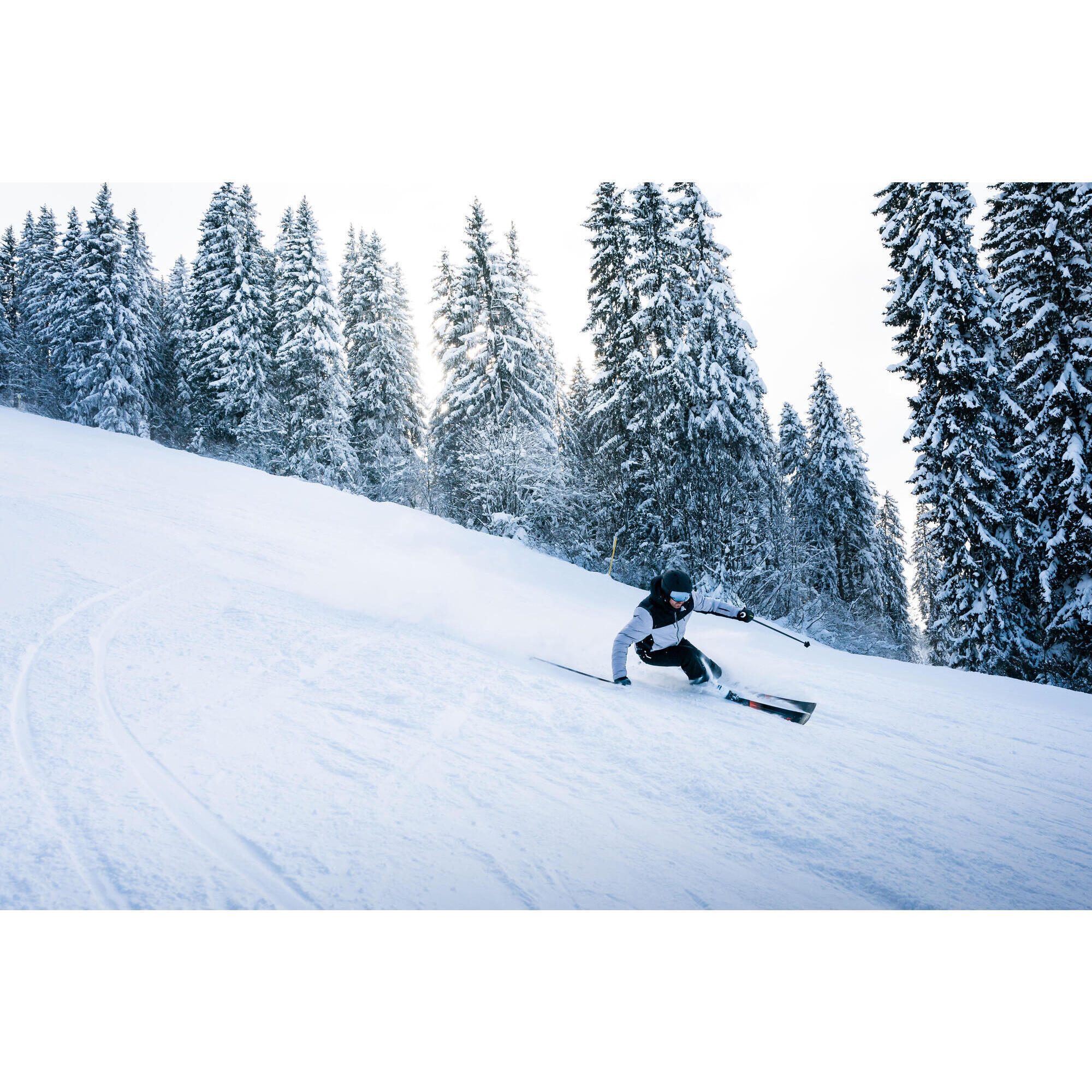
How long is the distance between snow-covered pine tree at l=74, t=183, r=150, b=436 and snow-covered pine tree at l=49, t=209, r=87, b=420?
0.17 meters

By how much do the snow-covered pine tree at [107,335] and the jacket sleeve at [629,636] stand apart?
1109 inches

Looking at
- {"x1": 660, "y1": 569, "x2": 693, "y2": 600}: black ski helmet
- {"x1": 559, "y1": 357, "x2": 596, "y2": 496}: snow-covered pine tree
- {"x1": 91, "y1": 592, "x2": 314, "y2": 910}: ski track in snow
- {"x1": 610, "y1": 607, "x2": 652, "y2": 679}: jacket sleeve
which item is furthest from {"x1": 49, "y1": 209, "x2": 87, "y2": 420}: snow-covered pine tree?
{"x1": 660, "y1": 569, "x2": 693, "y2": 600}: black ski helmet

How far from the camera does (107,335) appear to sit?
26500 mm

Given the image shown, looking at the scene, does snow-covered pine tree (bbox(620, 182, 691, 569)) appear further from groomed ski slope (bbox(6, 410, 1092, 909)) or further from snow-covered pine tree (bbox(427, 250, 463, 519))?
groomed ski slope (bbox(6, 410, 1092, 909))

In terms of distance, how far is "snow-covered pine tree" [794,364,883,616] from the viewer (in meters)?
23.8

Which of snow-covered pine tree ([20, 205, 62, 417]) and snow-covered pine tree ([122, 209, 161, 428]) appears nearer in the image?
snow-covered pine tree ([122, 209, 161, 428])

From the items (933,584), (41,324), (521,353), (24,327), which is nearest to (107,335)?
(41,324)

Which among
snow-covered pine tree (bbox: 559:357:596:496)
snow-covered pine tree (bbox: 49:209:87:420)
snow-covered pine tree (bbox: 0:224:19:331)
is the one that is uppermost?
snow-covered pine tree (bbox: 0:224:19:331)

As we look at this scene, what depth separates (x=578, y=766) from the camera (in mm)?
3887

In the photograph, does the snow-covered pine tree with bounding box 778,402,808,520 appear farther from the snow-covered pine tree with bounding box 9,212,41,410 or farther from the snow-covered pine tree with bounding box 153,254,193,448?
the snow-covered pine tree with bounding box 9,212,41,410

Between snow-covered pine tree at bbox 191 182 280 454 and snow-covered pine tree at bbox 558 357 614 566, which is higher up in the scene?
snow-covered pine tree at bbox 191 182 280 454

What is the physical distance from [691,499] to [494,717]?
13527 mm

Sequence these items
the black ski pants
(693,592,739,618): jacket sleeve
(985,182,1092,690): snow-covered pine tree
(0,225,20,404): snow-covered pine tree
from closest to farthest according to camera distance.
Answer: the black ski pants, (693,592,739,618): jacket sleeve, (985,182,1092,690): snow-covered pine tree, (0,225,20,404): snow-covered pine tree

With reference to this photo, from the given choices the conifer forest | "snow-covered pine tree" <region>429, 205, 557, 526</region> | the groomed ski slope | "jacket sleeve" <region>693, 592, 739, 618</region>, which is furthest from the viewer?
"snow-covered pine tree" <region>429, 205, 557, 526</region>
